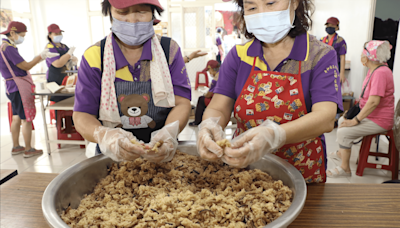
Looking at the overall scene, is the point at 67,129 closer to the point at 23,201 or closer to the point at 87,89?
the point at 87,89

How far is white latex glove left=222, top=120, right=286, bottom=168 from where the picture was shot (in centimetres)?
91

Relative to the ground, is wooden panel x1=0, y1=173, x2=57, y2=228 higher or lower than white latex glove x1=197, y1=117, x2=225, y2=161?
lower

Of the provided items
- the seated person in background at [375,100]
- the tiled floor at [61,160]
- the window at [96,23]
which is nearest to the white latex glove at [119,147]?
the tiled floor at [61,160]

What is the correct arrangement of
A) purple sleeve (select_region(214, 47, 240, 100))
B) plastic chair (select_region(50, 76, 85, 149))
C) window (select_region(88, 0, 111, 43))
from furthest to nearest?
window (select_region(88, 0, 111, 43)) < plastic chair (select_region(50, 76, 85, 149)) < purple sleeve (select_region(214, 47, 240, 100))

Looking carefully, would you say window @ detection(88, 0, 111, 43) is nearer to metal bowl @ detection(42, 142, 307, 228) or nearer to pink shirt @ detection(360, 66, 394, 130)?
pink shirt @ detection(360, 66, 394, 130)

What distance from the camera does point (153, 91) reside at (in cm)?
135

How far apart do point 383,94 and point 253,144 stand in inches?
102

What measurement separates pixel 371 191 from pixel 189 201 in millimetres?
690

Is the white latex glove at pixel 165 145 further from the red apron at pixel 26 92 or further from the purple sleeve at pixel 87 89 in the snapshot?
the red apron at pixel 26 92

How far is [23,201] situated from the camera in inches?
40.2

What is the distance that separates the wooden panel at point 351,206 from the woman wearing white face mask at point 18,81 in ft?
13.3

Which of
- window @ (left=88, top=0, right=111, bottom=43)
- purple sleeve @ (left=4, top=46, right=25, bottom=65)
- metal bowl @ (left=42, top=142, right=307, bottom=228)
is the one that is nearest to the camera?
metal bowl @ (left=42, top=142, right=307, bottom=228)

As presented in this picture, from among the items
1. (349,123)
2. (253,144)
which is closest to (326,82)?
(253,144)

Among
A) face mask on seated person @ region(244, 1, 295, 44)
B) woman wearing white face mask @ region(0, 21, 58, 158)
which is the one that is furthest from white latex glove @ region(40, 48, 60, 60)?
face mask on seated person @ region(244, 1, 295, 44)
